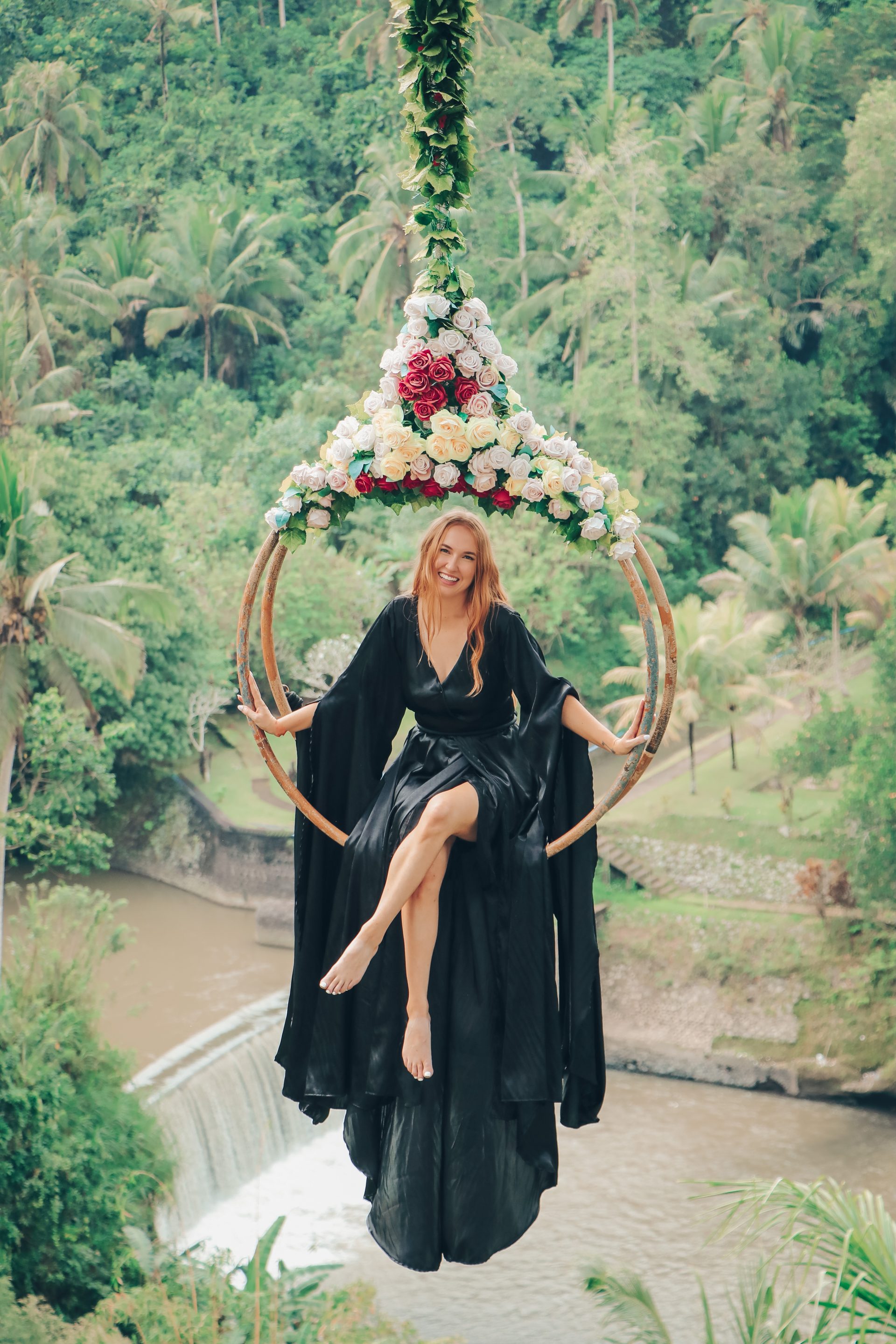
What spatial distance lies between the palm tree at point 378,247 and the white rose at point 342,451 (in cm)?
2960

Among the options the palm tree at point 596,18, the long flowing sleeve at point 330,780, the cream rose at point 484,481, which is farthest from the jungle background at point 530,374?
the cream rose at point 484,481

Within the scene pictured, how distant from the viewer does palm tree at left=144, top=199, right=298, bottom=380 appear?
1414 inches

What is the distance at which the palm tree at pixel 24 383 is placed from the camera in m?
29.0

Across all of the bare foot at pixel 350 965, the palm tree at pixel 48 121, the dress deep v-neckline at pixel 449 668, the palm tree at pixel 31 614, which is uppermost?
the palm tree at pixel 48 121

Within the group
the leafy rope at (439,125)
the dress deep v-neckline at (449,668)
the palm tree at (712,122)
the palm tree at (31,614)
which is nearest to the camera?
the leafy rope at (439,125)

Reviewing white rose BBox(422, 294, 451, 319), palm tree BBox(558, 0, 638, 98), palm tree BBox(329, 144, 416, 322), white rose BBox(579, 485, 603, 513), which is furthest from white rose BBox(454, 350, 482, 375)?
palm tree BBox(558, 0, 638, 98)

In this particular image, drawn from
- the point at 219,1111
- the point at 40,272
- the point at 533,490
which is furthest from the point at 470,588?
the point at 40,272

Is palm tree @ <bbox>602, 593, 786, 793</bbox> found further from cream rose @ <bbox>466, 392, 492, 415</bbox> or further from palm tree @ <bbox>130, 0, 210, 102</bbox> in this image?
palm tree @ <bbox>130, 0, 210, 102</bbox>

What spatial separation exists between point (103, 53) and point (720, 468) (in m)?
20.5

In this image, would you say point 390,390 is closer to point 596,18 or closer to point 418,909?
point 418,909

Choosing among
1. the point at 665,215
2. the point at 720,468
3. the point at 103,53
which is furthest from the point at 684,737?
the point at 103,53

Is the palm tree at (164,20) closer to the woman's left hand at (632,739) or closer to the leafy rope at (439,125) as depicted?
the leafy rope at (439,125)

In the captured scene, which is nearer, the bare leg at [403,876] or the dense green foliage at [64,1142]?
the bare leg at [403,876]

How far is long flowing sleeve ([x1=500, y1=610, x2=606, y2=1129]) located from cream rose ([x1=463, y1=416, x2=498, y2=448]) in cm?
58
